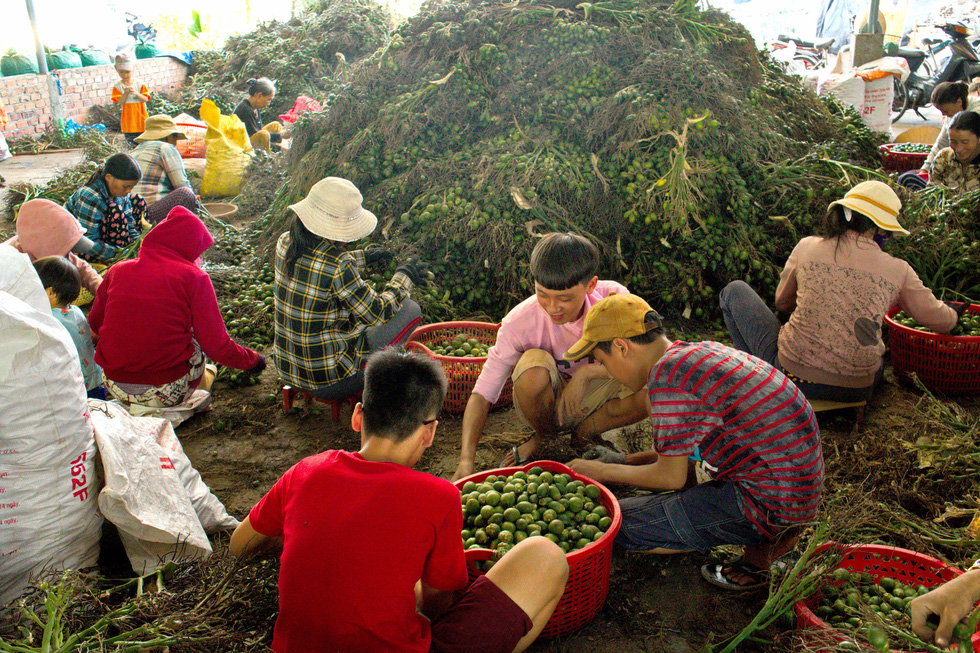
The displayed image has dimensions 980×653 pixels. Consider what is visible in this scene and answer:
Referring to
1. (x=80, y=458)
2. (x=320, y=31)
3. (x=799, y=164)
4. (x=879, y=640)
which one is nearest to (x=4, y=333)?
(x=80, y=458)

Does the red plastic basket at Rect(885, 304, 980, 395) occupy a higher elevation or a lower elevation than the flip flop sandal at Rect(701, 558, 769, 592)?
higher

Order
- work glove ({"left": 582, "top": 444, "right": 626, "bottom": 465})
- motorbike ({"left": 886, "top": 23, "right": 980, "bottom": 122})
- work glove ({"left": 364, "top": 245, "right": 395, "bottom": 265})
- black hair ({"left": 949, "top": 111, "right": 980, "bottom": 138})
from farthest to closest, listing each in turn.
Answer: motorbike ({"left": 886, "top": 23, "right": 980, "bottom": 122}), black hair ({"left": 949, "top": 111, "right": 980, "bottom": 138}), work glove ({"left": 364, "top": 245, "right": 395, "bottom": 265}), work glove ({"left": 582, "top": 444, "right": 626, "bottom": 465})

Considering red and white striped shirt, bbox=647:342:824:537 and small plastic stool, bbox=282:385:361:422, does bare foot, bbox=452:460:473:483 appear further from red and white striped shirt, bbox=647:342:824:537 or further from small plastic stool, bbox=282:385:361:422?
small plastic stool, bbox=282:385:361:422

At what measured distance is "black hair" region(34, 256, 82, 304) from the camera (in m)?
2.99

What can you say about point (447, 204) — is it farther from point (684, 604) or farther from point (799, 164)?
point (684, 604)

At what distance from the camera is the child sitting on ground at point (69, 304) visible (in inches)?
118

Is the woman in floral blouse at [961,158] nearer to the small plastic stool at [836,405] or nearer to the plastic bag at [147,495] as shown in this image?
the small plastic stool at [836,405]

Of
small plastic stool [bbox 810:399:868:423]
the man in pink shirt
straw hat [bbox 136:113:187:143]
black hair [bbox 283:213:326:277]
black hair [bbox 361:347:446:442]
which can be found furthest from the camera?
straw hat [bbox 136:113:187:143]

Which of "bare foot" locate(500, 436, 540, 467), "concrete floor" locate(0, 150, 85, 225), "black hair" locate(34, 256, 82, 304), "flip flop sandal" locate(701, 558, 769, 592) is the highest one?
"black hair" locate(34, 256, 82, 304)

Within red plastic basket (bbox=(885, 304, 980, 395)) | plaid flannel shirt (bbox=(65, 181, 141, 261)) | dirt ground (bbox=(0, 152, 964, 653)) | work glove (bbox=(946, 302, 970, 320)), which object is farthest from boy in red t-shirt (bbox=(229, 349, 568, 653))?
plaid flannel shirt (bbox=(65, 181, 141, 261))

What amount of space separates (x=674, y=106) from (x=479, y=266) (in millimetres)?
1705

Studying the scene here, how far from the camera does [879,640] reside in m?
1.58

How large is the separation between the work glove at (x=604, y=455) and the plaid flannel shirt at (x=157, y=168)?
14.3ft

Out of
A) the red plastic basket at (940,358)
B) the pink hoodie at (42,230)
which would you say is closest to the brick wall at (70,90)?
the pink hoodie at (42,230)
